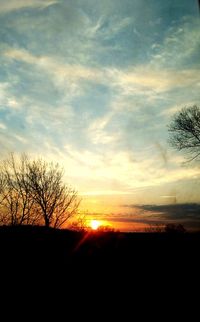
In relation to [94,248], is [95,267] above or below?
below

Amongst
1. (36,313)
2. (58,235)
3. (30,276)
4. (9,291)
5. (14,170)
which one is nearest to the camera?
(36,313)

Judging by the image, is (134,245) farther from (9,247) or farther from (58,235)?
(9,247)

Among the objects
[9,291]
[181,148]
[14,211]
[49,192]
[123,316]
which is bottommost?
[123,316]

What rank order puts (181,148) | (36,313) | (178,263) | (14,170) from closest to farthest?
(36,313), (178,263), (181,148), (14,170)

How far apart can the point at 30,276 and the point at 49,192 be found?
24.7 m

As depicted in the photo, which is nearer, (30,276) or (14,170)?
(30,276)

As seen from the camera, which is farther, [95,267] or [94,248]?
[94,248]

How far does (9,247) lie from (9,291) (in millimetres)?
2447

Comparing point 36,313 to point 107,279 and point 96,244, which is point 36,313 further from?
point 96,244

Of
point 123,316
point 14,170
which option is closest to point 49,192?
point 14,170

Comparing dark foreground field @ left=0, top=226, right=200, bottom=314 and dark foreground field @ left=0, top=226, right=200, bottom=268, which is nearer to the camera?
dark foreground field @ left=0, top=226, right=200, bottom=314

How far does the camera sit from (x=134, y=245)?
9891mm

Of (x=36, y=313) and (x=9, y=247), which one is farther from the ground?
(x=9, y=247)

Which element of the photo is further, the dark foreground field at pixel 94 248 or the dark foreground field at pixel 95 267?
the dark foreground field at pixel 94 248
